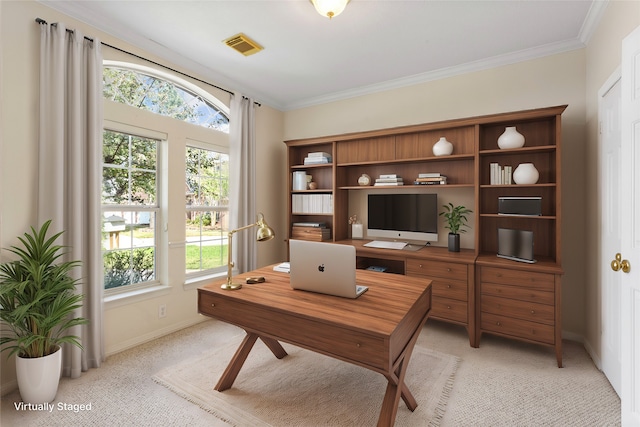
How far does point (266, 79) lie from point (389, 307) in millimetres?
2955

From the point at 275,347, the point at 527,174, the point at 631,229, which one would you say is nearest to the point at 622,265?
the point at 631,229

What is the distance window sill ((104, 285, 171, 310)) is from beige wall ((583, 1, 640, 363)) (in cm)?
368

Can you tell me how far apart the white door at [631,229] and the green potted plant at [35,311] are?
10.4 ft

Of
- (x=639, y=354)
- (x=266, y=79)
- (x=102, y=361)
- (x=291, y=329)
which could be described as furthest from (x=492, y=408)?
(x=266, y=79)

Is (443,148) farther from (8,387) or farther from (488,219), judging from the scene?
(8,387)

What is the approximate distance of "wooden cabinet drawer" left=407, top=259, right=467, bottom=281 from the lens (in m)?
2.72

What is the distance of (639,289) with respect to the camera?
55.2 inches

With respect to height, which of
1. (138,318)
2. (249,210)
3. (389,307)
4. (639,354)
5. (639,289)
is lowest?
(138,318)

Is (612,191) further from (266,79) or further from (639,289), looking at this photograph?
(266,79)

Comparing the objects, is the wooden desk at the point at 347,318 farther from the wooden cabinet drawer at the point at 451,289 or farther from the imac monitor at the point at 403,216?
the imac monitor at the point at 403,216

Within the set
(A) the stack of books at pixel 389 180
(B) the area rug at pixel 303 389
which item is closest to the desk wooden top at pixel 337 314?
(B) the area rug at pixel 303 389

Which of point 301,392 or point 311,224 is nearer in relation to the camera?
point 301,392

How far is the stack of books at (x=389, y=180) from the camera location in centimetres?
337

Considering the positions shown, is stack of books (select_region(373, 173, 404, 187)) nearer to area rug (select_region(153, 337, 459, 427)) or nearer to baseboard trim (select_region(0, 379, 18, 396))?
area rug (select_region(153, 337, 459, 427))
